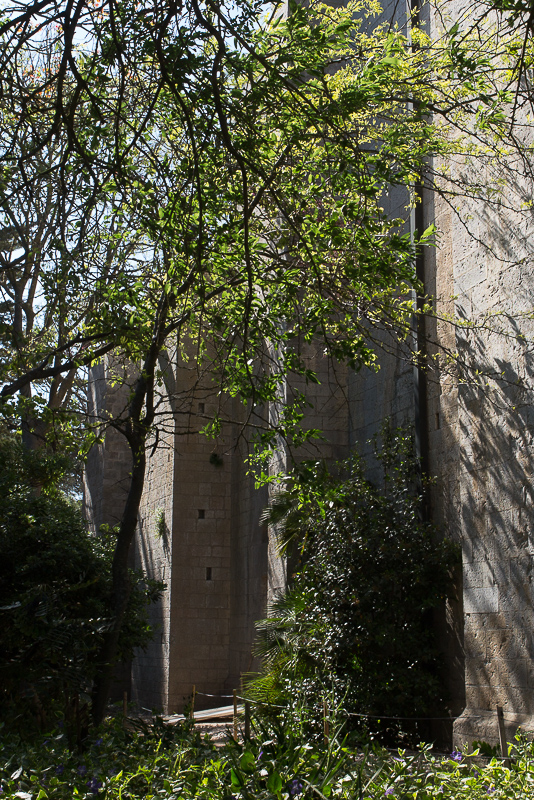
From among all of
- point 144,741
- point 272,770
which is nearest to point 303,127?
point 144,741

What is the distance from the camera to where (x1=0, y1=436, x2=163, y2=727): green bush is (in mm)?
5801

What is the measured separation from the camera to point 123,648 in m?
7.91

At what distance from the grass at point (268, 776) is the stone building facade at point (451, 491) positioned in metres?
2.38

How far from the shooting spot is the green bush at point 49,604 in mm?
5801

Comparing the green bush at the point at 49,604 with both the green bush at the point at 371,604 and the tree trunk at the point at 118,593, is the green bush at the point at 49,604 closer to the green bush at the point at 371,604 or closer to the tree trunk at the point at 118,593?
the tree trunk at the point at 118,593

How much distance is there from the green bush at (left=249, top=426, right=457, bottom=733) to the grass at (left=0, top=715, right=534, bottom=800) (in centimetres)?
412

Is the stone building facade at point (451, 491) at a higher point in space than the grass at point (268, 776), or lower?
higher

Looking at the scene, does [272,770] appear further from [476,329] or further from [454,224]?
[454,224]

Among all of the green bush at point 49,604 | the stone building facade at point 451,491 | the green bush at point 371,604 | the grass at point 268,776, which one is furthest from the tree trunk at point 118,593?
the grass at point 268,776

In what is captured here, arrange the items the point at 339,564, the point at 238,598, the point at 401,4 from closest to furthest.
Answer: the point at 339,564 → the point at 401,4 → the point at 238,598

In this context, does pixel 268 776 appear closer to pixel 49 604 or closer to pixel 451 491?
pixel 49 604

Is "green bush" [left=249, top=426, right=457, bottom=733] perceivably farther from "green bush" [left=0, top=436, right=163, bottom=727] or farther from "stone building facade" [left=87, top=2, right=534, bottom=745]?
"green bush" [left=0, top=436, right=163, bottom=727]

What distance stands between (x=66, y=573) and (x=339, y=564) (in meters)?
2.74

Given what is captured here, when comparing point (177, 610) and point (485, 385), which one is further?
point (177, 610)
